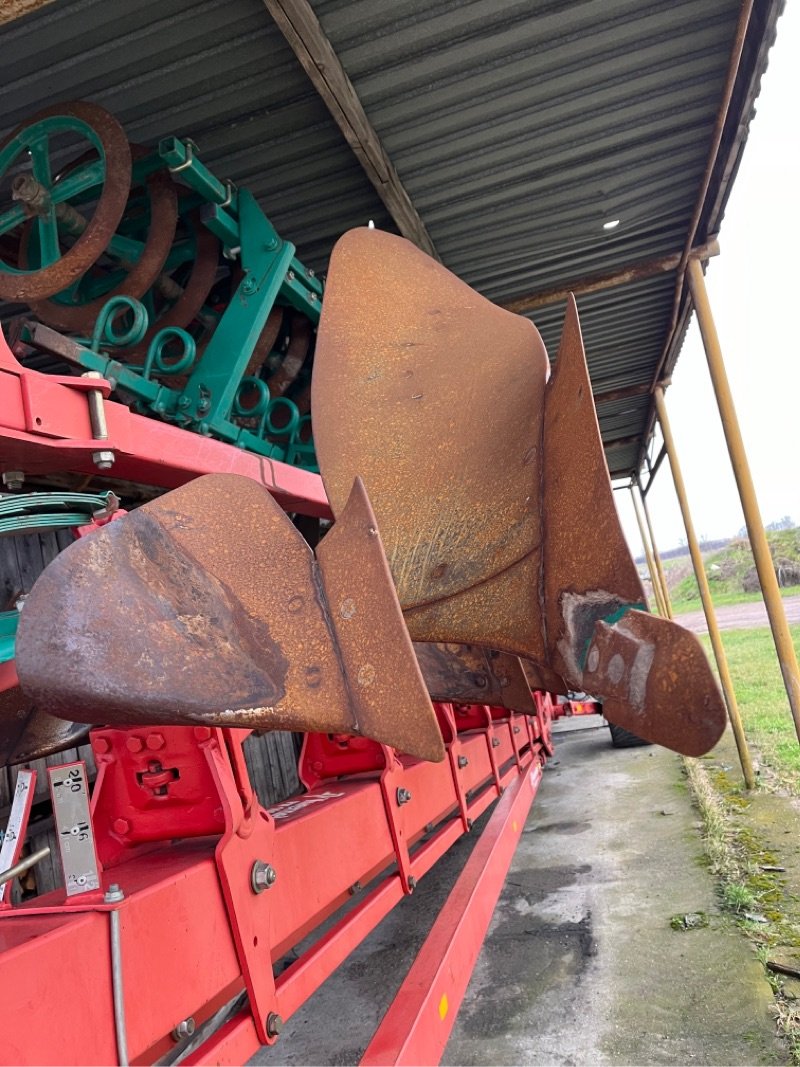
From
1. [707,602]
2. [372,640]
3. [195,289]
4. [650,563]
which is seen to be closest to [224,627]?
[372,640]

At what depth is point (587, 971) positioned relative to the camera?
3.09m

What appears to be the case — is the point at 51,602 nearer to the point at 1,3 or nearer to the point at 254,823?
the point at 254,823

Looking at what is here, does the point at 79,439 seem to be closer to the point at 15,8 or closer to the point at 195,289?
the point at 15,8

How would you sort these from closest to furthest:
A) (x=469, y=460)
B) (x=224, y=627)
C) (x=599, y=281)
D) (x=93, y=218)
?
(x=224, y=627) < (x=469, y=460) < (x=93, y=218) < (x=599, y=281)

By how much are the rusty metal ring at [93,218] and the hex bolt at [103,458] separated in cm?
133

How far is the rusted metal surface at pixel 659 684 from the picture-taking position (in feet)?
3.63

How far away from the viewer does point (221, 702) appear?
988 mm

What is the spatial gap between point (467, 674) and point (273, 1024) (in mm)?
953

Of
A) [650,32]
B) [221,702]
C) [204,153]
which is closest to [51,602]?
[221,702]

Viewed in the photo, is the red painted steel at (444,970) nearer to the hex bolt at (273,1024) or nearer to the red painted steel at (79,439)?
the hex bolt at (273,1024)

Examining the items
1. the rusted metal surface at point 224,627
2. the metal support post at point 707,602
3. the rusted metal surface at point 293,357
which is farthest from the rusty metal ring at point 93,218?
the metal support post at point 707,602

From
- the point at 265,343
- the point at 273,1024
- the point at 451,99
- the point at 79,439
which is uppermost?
the point at 451,99

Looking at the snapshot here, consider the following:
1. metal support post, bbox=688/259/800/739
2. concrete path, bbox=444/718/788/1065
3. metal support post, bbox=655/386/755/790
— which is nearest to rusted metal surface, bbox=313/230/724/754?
concrete path, bbox=444/718/788/1065

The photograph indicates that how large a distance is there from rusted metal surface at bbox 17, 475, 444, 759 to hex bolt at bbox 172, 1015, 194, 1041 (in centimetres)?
48
